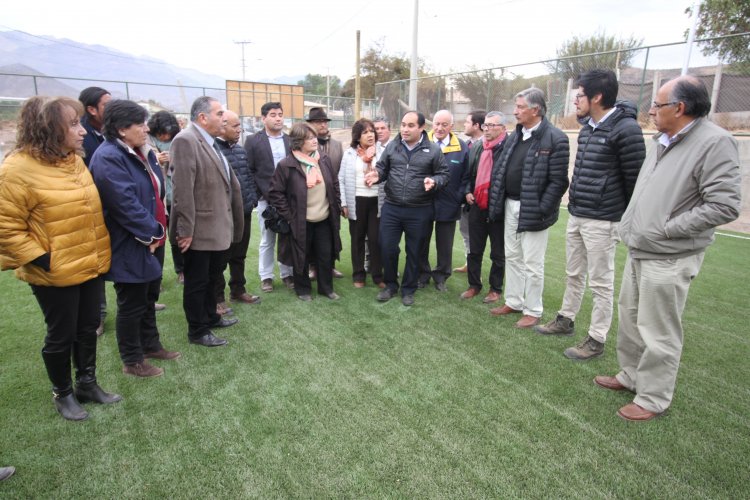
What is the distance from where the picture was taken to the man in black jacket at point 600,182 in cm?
300

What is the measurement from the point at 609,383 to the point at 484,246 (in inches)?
77.0

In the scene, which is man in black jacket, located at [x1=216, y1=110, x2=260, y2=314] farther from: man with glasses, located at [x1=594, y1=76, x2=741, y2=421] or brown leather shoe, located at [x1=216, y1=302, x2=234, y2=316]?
man with glasses, located at [x1=594, y1=76, x2=741, y2=421]

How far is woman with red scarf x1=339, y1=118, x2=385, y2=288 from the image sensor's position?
15.3 feet

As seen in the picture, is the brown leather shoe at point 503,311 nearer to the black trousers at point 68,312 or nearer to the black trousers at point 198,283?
the black trousers at point 198,283

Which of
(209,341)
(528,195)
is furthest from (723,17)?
(209,341)

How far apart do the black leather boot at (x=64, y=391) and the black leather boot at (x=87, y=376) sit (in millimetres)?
78

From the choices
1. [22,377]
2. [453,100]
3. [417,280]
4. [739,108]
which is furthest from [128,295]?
[453,100]

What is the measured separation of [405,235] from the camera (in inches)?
172

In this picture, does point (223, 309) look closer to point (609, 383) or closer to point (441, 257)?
point (441, 257)

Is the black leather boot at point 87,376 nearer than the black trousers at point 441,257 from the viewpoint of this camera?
Yes

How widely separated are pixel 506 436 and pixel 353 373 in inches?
44.1

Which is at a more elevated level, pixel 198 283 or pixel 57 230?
pixel 57 230

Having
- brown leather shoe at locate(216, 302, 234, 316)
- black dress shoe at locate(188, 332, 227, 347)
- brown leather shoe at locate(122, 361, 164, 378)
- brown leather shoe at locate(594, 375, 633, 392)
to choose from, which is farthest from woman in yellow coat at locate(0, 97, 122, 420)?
brown leather shoe at locate(594, 375, 633, 392)

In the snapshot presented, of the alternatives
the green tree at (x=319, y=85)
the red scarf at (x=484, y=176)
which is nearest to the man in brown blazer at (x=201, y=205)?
the red scarf at (x=484, y=176)
